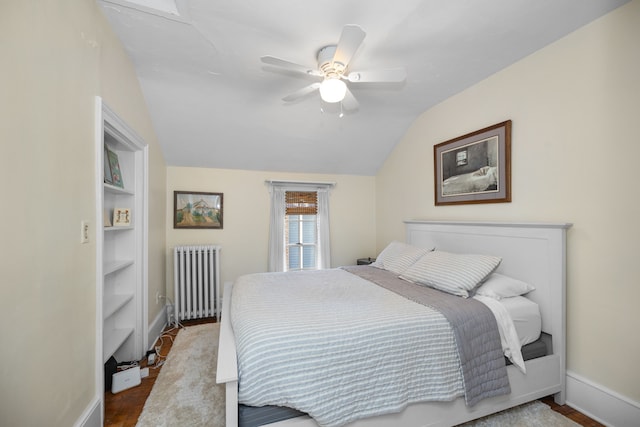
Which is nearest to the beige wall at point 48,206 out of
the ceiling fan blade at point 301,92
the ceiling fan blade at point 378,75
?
the ceiling fan blade at point 301,92

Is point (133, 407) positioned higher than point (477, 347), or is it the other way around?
point (477, 347)

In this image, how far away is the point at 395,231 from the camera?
12.7ft

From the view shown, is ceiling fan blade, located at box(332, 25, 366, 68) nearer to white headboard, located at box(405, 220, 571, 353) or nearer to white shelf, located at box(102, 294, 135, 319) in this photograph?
white headboard, located at box(405, 220, 571, 353)

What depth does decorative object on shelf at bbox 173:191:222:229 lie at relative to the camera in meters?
3.52

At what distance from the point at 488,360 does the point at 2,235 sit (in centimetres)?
242

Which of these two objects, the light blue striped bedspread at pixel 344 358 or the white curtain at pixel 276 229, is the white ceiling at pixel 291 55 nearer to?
the white curtain at pixel 276 229

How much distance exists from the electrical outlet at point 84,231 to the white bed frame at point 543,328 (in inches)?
37.6

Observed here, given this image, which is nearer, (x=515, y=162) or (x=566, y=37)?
(x=566, y=37)

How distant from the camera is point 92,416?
1507 millimetres

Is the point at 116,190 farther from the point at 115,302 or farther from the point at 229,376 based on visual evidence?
the point at 229,376

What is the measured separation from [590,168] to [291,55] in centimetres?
232

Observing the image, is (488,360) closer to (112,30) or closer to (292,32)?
(292,32)

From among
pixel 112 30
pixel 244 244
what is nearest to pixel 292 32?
pixel 112 30

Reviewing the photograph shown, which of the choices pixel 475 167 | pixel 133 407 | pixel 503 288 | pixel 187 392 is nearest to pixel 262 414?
pixel 187 392
